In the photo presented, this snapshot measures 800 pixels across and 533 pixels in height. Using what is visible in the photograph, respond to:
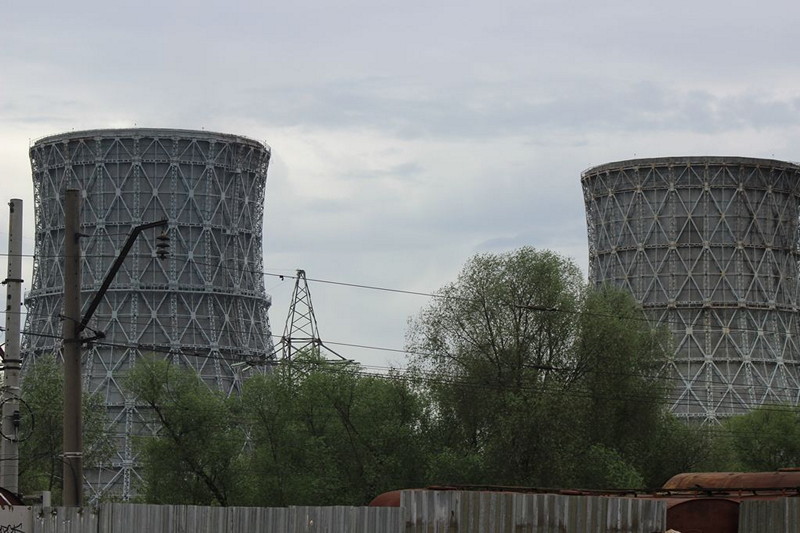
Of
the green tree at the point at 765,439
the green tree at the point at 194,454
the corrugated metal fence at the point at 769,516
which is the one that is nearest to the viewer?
the corrugated metal fence at the point at 769,516

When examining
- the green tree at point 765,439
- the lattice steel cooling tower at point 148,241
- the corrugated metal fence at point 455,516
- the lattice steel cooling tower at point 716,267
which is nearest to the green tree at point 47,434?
the lattice steel cooling tower at point 148,241

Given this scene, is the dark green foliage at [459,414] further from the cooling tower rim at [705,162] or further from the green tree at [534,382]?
the cooling tower rim at [705,162]

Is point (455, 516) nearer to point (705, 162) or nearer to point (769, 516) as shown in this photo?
point (769, 516)

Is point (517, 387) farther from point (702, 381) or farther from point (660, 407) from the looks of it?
point (702, 381)

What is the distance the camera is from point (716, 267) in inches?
3762

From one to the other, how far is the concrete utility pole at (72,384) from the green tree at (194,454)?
29929mm

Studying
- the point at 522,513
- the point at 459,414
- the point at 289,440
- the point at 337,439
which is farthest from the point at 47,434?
the point at 522,513

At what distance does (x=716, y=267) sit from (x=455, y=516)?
7434 cm

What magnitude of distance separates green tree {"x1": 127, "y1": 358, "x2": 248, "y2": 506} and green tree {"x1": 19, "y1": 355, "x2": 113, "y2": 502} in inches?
179

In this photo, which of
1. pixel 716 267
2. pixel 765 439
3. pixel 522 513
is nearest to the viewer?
pixel 522 513

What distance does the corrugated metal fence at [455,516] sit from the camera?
23.5 m

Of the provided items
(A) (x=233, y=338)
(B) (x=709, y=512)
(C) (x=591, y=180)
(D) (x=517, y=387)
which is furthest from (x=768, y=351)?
(B) (x=709, y=512)

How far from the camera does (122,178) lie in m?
91.7

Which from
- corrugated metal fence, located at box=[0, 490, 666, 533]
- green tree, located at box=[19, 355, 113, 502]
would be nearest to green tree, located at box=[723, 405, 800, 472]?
green tree, located at box=[19, 355, 113, 502]
